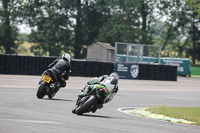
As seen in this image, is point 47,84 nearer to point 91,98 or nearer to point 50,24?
point 91,98

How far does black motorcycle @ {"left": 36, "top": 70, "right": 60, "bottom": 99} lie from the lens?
14.3 m

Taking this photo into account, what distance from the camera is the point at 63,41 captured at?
65062mm

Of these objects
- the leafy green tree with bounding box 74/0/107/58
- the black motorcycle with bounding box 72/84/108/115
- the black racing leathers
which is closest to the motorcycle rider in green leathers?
the black motorcycle with bounding box 72/84/108/115

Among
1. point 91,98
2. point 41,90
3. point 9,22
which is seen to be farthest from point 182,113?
point 9,22

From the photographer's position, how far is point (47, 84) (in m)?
14.5

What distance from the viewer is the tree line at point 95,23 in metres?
63.2

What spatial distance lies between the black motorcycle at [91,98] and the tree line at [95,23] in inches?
2016

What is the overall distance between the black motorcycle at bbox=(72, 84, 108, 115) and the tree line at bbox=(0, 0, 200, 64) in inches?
2016

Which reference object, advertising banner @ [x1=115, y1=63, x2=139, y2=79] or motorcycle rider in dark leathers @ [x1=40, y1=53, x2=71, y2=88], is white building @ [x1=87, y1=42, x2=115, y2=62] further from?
motorcycle rider in dark leathers @ [x1=40, y1=53, x2=71, y2=88]

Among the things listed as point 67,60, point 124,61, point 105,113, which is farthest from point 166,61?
point 105,113

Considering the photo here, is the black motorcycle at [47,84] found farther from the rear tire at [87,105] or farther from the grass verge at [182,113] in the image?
the rear tire at [87,105]

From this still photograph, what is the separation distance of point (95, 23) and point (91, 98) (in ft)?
188

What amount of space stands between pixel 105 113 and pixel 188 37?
6024cm

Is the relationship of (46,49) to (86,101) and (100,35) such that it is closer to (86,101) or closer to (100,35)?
(100,35)
